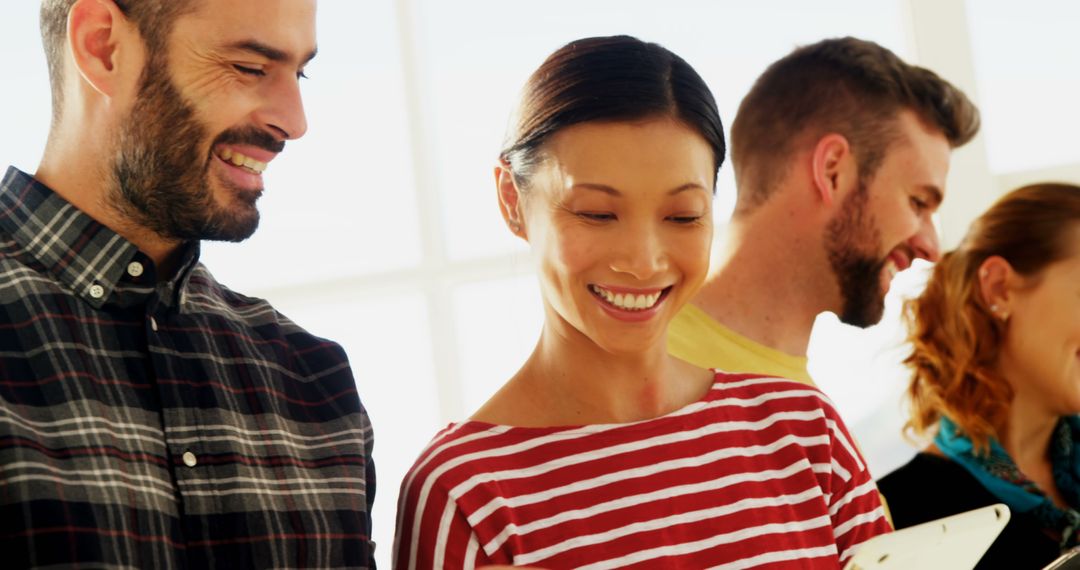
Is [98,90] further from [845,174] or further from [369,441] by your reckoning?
[845,174]

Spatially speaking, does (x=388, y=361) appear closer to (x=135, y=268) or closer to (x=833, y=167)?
(x=833, y=167)

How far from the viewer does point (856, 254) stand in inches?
91.2

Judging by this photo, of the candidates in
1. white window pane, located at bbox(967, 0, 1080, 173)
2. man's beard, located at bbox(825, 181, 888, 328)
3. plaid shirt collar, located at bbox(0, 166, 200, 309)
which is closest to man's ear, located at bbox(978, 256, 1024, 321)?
man's beard, located at bbox(825, 181, 888, 328)

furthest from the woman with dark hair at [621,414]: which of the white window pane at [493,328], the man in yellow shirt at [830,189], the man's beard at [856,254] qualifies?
the white window pane at [493,328]

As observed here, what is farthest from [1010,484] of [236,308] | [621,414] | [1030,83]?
[1030,83]

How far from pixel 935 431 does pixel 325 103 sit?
2059mm

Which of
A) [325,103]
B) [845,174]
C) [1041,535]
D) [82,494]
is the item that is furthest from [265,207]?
[82,494]

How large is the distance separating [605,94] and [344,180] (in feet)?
8.03

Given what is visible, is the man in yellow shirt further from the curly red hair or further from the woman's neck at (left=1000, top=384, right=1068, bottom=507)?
the woman's neck at (left=1000, top=384, right=1068, bottom=507)

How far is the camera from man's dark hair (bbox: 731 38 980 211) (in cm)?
235

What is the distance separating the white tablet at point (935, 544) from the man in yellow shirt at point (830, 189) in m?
0.81

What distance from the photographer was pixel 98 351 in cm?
136

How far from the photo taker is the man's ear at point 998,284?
2.48m

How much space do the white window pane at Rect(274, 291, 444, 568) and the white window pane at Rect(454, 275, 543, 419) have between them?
11 cm
